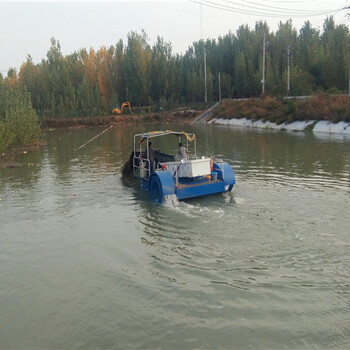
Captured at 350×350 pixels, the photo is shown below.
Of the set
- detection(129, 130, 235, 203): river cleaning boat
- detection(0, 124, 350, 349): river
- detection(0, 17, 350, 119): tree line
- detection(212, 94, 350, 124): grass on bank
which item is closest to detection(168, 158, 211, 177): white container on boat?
detection(129, 130, 235, 203): river cleaning boat

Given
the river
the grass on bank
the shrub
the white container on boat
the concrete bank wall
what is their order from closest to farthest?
the river < the white container on boat < the shrub < the concrete bank wall < the grass on bank

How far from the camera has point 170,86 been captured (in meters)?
65.6

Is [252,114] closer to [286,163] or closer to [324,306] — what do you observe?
[286,163]

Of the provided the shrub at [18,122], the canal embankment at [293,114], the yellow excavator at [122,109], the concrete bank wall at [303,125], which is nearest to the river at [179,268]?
the shrub at [18,122]

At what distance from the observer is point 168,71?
6569 centimetres

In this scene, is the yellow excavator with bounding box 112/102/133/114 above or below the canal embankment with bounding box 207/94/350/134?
above

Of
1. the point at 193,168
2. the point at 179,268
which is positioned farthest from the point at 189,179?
the point at 179,268

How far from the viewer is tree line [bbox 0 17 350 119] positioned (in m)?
54.7

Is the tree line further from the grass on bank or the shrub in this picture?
the shrub

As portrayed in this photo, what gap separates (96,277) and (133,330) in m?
1.88

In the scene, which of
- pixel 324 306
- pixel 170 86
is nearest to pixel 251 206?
pixel 324 306

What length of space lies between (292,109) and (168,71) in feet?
114

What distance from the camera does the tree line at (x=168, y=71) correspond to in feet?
180

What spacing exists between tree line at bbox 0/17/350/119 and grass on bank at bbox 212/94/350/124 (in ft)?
36.3
